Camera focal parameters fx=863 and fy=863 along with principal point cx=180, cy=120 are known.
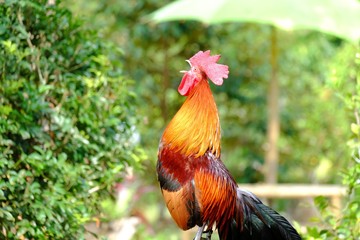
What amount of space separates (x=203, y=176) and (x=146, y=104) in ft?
22.7

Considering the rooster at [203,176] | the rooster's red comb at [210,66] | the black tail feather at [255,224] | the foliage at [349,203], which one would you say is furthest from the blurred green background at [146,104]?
the rooster's red comb at [210,66]

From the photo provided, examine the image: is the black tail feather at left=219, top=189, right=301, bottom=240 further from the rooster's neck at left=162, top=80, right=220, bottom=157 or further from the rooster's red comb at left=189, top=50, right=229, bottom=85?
the rooster's red comb at left=189, top=50, right=229, bottom=85

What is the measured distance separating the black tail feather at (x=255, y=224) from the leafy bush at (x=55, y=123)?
0.96 meters

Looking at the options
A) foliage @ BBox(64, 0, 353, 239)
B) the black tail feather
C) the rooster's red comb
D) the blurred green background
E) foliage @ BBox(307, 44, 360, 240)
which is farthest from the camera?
foliage @ BBox(64, 0, 353, 239)

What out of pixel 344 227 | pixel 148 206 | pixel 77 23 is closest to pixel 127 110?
pixel 77 23

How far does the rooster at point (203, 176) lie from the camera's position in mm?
4695

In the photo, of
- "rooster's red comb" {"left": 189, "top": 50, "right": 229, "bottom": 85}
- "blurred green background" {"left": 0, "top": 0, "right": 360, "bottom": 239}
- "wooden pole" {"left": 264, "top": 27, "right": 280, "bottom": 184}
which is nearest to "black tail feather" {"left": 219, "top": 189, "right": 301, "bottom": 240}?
"blurred green background" {"left": 0, "top": 0, "right": 360, "bottom": 239}

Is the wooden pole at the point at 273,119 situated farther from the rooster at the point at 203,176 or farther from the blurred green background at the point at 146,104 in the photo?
the rooster at the point at 203,176

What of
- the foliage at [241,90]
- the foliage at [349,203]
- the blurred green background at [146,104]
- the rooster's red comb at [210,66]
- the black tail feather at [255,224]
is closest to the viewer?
the rooster's red comb at [210,66]

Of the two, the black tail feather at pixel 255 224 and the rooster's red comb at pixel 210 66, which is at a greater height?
the rooster's red comb at pixel 210 66

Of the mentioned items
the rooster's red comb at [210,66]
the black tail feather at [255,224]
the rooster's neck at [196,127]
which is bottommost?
the black tail feather at [255,224]

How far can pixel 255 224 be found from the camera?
484 centimetres

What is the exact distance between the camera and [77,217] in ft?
16.8

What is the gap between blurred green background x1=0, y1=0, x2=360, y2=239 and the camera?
5.12 metres
